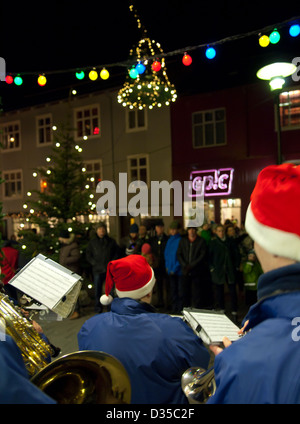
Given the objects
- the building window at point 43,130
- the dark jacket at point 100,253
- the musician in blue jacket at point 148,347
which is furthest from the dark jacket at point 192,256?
the building window at point 43,130

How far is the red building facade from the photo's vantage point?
15.1 meters

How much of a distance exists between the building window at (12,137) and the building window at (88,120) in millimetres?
4686

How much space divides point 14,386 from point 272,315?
2.62ft

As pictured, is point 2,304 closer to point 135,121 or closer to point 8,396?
point 8,396

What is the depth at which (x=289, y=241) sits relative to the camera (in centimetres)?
112

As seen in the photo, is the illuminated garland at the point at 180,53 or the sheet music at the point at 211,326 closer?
the sheet music at the point at 211,326

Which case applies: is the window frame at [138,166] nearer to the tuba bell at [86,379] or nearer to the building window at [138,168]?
the building window at [138,168]

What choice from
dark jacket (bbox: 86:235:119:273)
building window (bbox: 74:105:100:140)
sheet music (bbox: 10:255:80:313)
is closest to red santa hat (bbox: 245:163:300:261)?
sheet music (bbox: 10:255:80:313)

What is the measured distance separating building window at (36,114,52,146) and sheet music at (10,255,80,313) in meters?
19.7

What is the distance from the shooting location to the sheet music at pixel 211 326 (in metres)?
1.61

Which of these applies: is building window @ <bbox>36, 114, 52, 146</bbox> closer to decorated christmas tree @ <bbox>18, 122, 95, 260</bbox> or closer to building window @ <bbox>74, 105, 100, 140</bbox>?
building window @ <bbox>74, 105, 100, 140</bbox>

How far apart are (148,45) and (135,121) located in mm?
9676

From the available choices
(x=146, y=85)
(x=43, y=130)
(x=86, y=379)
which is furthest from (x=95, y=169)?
(x=86, y=379)

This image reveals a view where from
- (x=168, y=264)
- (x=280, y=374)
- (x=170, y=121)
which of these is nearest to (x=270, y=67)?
(x=168, y=264)
